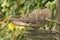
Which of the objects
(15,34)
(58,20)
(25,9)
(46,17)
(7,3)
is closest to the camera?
(58,20)

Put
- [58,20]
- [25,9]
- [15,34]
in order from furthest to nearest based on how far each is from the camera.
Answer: [25,9] < [15,34] < [58,20]

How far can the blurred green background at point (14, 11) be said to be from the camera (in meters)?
2.02

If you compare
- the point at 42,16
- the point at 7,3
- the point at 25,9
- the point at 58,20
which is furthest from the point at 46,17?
the point at 7,3

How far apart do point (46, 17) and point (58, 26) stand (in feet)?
0.43

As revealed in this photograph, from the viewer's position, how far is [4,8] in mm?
2586

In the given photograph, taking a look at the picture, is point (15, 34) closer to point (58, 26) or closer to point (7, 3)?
point (7, 3)

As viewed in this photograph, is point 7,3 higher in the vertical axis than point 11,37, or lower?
higher

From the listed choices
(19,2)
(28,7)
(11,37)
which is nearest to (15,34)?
(11,37)

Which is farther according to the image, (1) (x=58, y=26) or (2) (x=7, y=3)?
(2) (x=7, y=3)

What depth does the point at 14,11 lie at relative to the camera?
8.10 ft

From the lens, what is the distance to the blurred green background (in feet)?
6.62

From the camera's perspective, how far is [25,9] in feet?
7.48

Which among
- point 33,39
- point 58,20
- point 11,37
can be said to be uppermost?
point 58,20

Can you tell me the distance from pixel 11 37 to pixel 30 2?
0.47m
